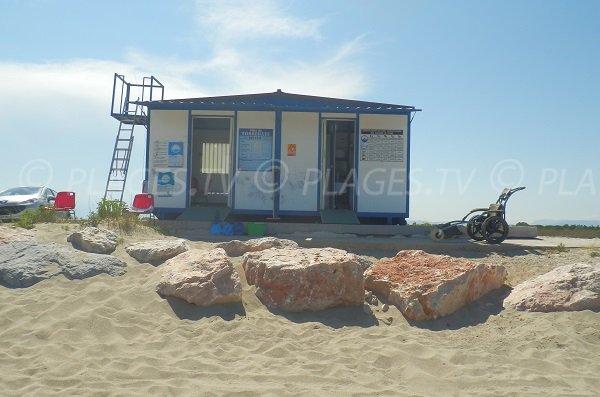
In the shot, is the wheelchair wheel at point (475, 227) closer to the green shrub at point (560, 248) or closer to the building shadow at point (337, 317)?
the green shrub at point (560, 248)

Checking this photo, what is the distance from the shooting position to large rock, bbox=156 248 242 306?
586 cm

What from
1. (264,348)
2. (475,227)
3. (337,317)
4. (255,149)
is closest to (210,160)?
(255,149)

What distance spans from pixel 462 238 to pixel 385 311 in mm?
5185

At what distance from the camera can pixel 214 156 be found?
15.2 meters

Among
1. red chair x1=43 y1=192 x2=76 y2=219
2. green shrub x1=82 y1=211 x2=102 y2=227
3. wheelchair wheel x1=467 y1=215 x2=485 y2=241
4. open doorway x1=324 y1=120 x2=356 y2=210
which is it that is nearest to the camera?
green shrub x1=82 y1=211 x2=102 y2=227

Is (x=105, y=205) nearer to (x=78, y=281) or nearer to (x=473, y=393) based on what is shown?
(x=78, y=281)

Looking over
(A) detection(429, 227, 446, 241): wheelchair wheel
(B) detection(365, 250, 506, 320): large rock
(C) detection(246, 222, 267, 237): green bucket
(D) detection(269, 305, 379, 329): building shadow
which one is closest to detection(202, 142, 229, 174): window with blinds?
(C) detection(246, 222, 267, 237): green bucket

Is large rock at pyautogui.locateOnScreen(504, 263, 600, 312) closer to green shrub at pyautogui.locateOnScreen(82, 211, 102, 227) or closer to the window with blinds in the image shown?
green shrub at pyautogui.locateOnScreen(82, 211, 102, 227)

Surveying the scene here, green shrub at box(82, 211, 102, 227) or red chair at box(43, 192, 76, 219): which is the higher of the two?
red chair at box(43, 192, 76, 219)

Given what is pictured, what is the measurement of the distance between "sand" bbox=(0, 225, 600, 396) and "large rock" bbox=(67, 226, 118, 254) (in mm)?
1116

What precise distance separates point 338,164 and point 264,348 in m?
8.83

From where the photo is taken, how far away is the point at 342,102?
14.8 meters

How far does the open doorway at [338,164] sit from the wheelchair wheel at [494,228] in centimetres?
384

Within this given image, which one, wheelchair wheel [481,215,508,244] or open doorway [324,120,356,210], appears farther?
open doorway [324,120,356,210]
